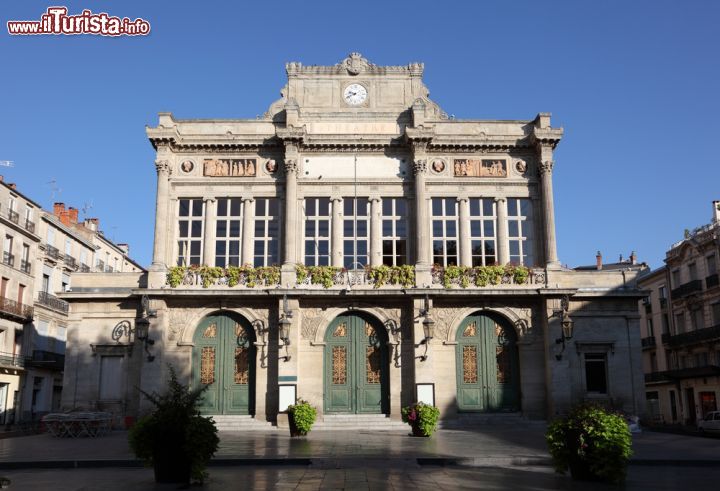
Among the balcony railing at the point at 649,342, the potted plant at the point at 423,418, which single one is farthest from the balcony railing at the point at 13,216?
the balcony railing at the point at 649,342

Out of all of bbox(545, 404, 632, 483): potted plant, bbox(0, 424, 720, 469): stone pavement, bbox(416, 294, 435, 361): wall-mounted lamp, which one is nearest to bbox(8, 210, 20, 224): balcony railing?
bbox(0, 424, 720, 469): stone pavement

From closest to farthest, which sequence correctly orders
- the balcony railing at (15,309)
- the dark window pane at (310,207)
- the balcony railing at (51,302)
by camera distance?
the dark window pane at (310,207), the balcony railing at (15,309), the balcony railing at (51,302)

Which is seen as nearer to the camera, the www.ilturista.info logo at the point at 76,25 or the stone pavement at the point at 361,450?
the stone pavement at the point at 361,450

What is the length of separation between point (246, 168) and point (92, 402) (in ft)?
37.6

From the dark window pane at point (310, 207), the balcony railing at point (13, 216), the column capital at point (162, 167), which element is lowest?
→ the dark window pane at point (310, 207)

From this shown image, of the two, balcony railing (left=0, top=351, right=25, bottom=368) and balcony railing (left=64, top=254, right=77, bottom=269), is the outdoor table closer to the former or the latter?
balcony railing (left=0, top=351, right=25, bottom=368)

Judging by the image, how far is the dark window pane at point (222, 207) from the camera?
29.2 m

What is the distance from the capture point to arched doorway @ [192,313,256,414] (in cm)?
2681

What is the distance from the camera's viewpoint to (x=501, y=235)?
1131 inches

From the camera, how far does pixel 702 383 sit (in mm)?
43281

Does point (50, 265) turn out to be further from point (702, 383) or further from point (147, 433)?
point (702, 383)

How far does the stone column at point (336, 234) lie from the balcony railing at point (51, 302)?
24.5 m

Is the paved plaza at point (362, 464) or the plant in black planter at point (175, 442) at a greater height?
the plant in black planter at point (175, 442)

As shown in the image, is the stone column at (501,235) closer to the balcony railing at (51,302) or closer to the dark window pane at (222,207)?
the dark window pane at (222,207)
